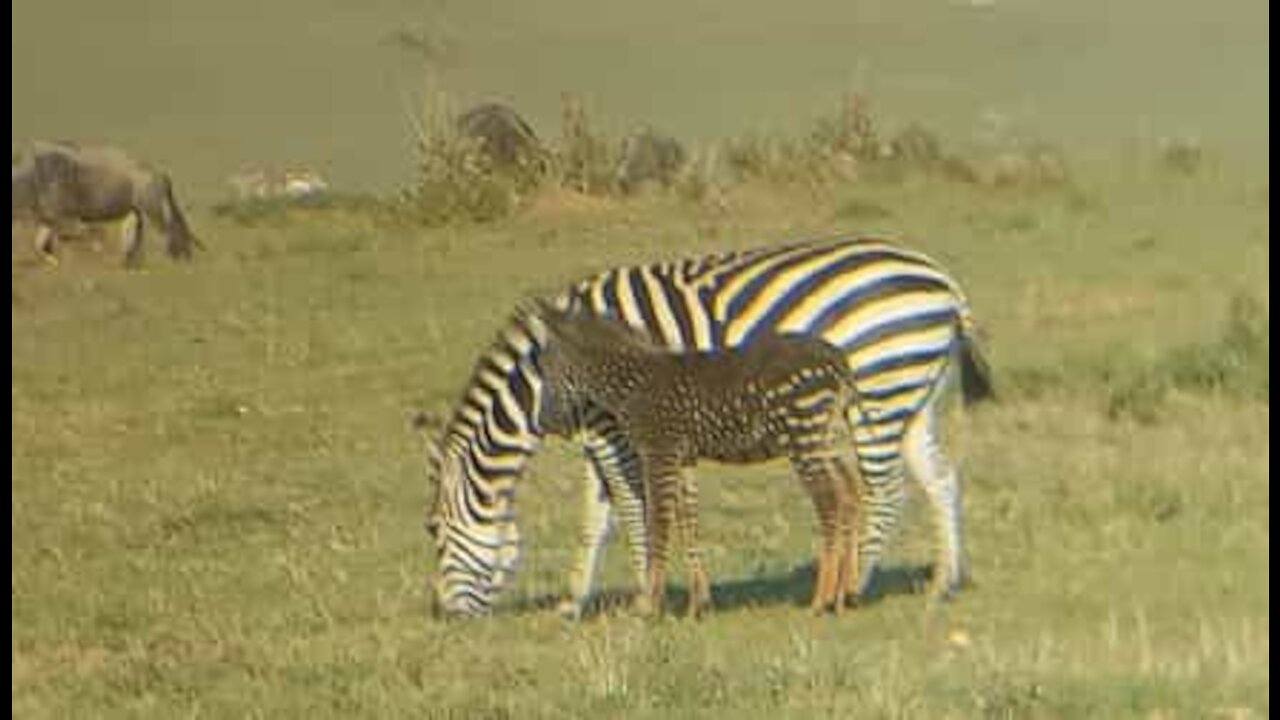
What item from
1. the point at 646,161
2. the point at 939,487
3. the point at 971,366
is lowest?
the point at 939,487

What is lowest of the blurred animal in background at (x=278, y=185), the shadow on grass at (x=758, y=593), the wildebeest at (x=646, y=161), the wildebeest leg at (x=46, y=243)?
the shadow on grass at (x=758, y=593)

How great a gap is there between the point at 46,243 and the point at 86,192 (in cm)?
60

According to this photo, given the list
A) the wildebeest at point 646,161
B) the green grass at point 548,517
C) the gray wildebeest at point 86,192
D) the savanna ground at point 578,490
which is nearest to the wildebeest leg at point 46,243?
the gray wildebeest at point 86,192

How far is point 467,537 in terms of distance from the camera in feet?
28.6

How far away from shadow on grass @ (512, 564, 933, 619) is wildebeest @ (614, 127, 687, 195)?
14.7 m

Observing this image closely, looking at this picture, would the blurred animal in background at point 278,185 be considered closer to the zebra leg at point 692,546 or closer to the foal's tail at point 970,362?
the foal's tail at point 970,362

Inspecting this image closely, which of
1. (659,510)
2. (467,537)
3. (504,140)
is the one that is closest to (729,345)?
(659,510)

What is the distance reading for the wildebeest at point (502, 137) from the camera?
78.0 feet

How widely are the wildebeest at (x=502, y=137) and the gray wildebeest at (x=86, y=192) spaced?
111 inches

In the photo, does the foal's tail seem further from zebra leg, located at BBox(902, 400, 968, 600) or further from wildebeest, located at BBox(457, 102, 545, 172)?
wildebeest, located at BBox(457, 102, 545, 172)

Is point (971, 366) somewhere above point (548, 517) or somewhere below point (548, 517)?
above

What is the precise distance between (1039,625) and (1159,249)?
37.9ft

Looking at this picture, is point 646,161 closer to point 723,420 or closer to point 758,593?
point 758,593

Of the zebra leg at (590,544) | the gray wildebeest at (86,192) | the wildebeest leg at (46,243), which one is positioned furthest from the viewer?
the gray wildebeest at (86,192)
